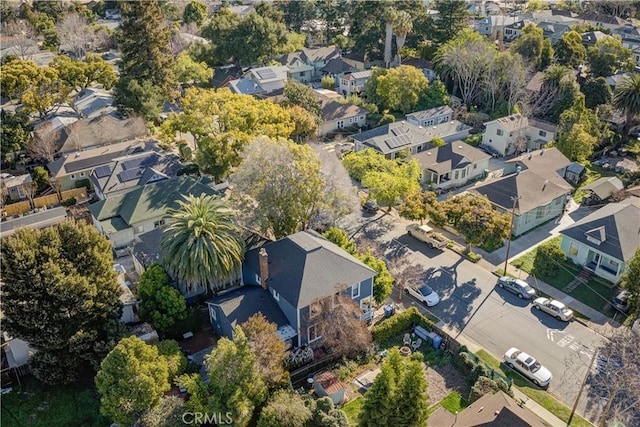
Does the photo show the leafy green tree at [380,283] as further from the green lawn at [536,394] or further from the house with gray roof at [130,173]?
the house with gray roof at [130,173]

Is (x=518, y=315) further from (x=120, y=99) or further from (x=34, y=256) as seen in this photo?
(x=120, y=99)

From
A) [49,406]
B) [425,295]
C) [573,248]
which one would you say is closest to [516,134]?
[573,248]

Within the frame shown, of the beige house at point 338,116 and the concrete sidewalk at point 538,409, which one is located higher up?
the concrete sidewalk at point 538,409

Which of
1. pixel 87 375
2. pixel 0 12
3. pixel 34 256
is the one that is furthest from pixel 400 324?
pixel 0 12

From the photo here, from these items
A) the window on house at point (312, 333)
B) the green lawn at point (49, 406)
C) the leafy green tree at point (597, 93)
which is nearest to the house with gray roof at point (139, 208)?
the green lawn at point (49, 406)

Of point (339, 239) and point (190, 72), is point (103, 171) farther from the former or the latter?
point (190, 72)

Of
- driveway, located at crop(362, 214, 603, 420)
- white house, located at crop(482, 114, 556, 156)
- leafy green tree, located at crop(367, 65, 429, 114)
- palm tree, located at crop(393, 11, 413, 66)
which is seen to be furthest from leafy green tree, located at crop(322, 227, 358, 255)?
palm tree, located at crop(393, 11, 413, 66)

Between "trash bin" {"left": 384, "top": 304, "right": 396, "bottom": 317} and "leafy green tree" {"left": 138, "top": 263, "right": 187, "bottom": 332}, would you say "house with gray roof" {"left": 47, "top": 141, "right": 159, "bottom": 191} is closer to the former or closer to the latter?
"leafy green tree" {"left": 138, "top": 263, "right": 187, "bottom": 332}
